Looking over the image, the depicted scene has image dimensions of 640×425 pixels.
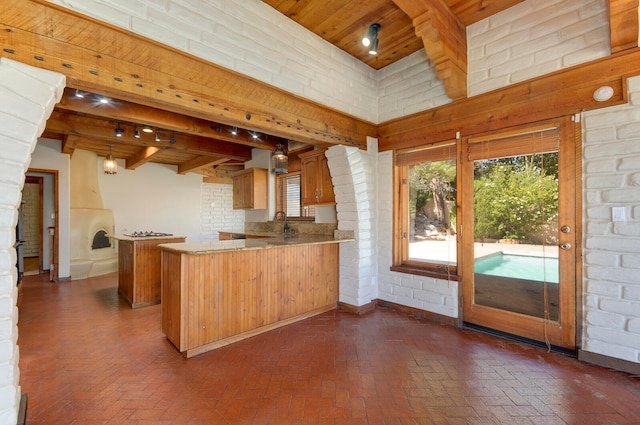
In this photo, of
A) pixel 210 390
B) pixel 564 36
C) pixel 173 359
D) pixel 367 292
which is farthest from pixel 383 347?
pixel 564 36

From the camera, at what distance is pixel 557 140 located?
2609 millimetres

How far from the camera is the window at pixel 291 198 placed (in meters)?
4.88

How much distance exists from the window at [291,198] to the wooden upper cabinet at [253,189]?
0.86 feet

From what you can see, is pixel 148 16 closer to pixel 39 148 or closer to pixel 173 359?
pixel 173 359

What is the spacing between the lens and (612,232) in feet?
7.55

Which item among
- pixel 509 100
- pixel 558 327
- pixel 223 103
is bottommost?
pixel 558 327

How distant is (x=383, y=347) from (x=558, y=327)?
1607 mm

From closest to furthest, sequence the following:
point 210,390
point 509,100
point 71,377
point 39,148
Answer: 1. point 210,390
2. point 71,377
3. point 509,100
4. point 39,148

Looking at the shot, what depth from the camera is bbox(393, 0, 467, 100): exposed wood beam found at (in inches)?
95.4

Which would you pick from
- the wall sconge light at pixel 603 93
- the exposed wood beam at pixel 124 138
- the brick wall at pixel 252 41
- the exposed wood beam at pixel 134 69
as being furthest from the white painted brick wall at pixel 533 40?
the exposed wood beam at pixel 124 138

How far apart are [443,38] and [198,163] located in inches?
218

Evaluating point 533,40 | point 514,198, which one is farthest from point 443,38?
point 514,198

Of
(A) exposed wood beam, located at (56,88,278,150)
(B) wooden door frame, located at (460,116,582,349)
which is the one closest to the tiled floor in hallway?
(B) wooden door frame, located at (460,116,582,349)

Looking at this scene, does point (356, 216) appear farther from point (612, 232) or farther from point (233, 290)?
point (612, 232)
